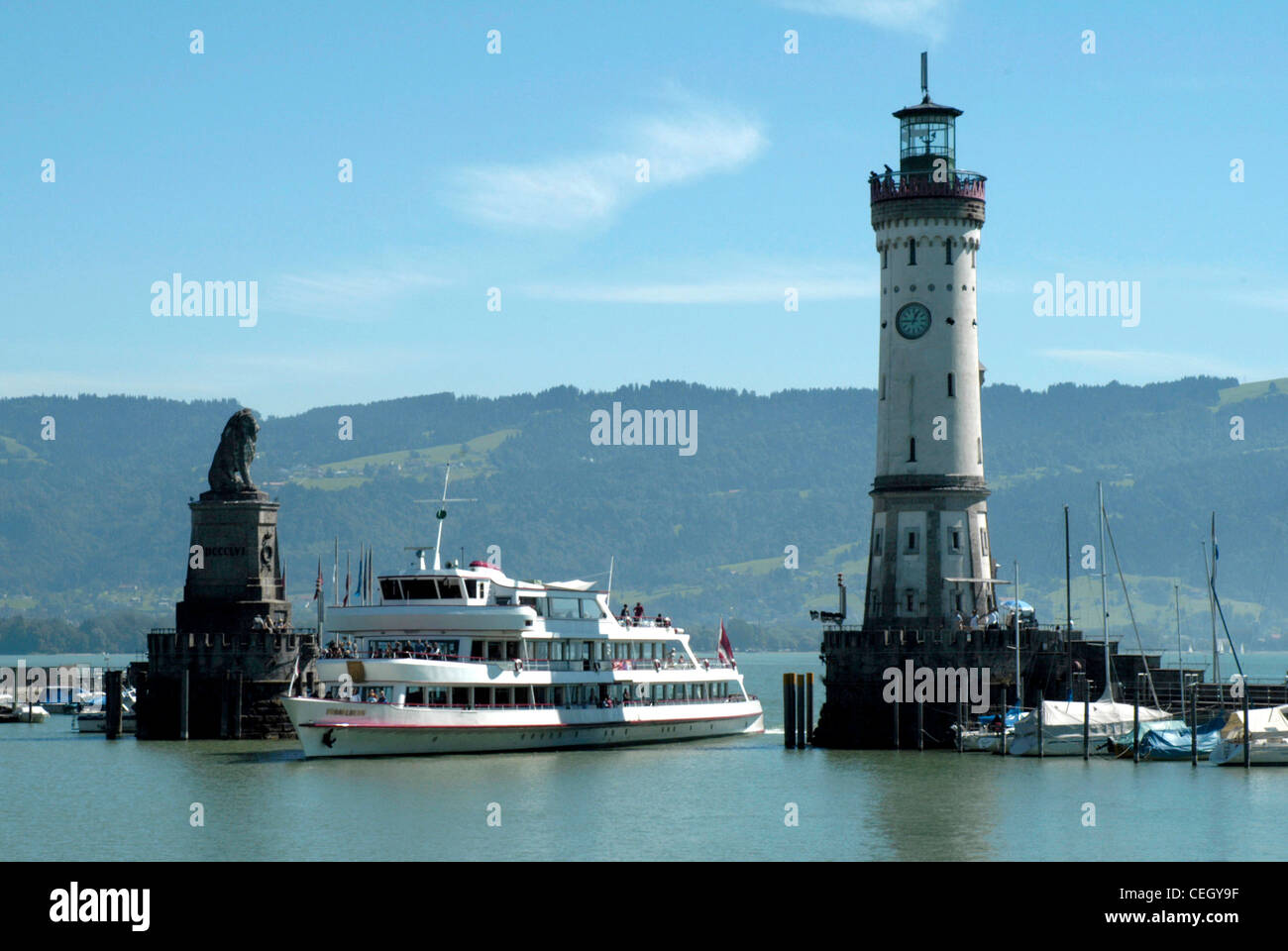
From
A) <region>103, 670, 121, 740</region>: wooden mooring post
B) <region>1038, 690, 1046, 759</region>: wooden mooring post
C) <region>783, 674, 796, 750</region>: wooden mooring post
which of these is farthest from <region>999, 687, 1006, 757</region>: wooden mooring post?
<region>103, 670, 121, 740</region>: wooden mooring post

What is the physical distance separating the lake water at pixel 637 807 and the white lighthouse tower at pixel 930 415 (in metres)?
8.53

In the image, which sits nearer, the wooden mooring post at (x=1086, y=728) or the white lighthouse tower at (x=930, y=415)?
the wooden mooring post at (x=1086, y=728)

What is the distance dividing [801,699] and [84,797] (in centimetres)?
3054

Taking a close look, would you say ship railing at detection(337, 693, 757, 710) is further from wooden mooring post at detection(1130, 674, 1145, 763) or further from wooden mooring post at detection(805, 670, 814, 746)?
wooden mooring post at detection(1130, 674, 1145, 763)

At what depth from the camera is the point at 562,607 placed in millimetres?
83125

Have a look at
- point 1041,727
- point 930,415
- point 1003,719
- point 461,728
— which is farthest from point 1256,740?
point 461,728

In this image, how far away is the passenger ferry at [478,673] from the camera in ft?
244

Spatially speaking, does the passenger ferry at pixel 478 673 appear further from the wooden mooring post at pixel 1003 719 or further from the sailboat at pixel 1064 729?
the sailboat at pixel 1064 729

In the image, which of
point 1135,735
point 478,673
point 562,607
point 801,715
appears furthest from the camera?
point 562,607

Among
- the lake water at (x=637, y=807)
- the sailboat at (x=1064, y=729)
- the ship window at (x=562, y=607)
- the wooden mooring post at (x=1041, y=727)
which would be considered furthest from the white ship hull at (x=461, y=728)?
the wooden mooring post at (x=1041, y=727)

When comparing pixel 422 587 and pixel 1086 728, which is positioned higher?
pixel 422 587

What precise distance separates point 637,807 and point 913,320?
93.8 ft

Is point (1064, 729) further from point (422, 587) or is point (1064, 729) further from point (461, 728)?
point (422, 587)
